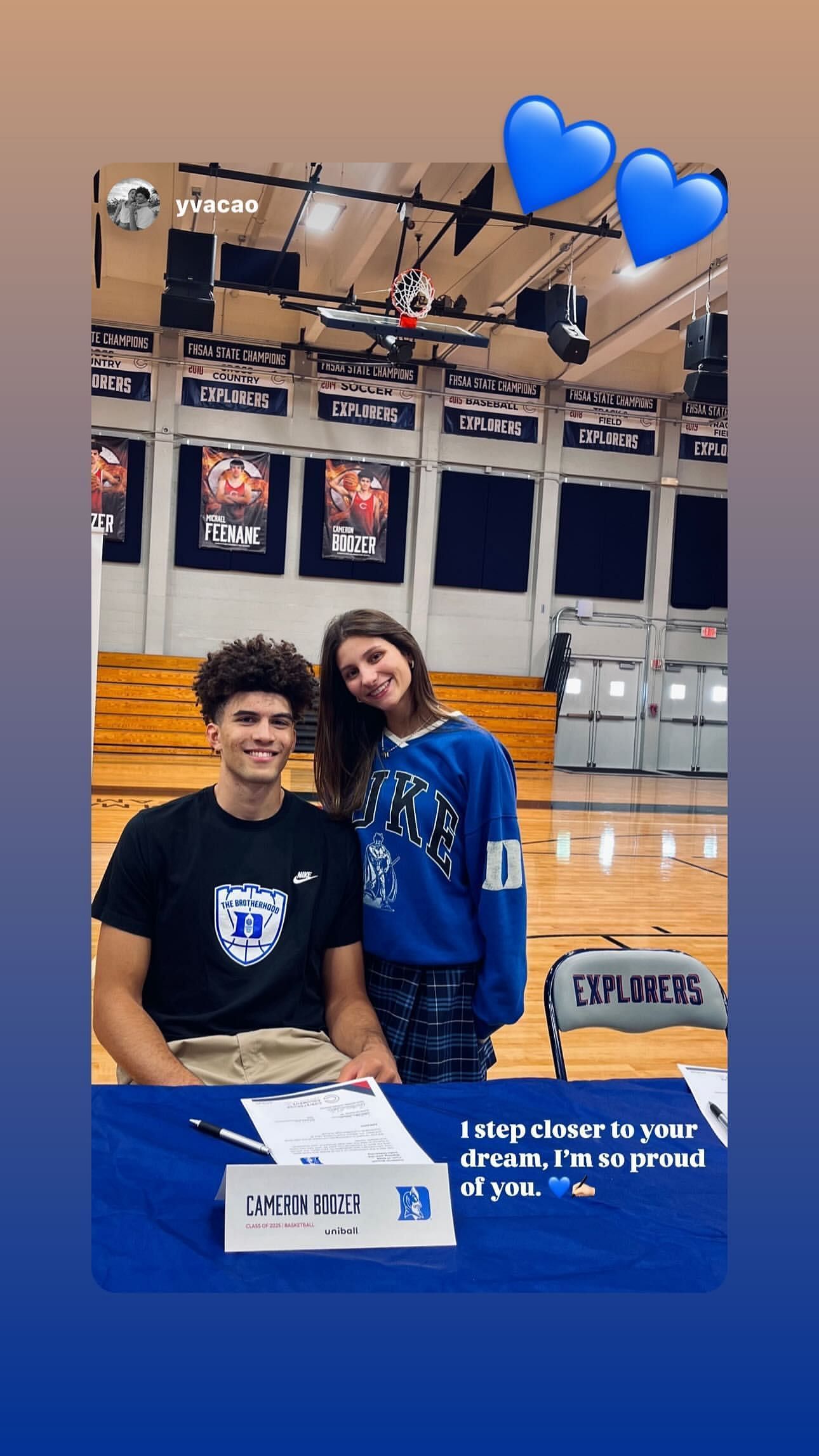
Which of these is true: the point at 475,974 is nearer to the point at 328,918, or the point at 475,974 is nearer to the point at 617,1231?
the point at 328,918

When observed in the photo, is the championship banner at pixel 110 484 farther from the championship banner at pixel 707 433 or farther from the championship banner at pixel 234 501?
the championship banner at pixel 707 433

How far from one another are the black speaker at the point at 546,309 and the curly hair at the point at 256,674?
573mm

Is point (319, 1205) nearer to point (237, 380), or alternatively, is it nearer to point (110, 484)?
point (110, 484)

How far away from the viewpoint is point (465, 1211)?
0.97m

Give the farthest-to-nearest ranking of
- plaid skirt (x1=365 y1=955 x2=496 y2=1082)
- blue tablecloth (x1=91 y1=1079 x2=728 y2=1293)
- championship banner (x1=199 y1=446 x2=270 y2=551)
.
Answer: plaid skirt (x1=365 y1=955 x2=496 y2=1082), championship banner (x1=199 y1=446 x2=270 y2=551), blue tablecloth (x1=91 y1=1079 x2=728 y2=1293)

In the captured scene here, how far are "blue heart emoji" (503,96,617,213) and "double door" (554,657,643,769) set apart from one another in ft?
1.79

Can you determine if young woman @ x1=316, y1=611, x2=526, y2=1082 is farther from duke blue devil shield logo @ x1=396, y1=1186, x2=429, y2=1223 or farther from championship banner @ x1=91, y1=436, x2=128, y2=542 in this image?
duke blue devil shield logo @ x1=396, y1=1186, x2=429, y2=1223

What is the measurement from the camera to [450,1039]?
63.7 inches

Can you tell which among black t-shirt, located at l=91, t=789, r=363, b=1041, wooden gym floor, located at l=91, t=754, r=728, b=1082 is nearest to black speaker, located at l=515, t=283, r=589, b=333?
wooden gym floor, located at l=91, t=754, r=728, b=1082

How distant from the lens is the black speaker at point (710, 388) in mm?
1002

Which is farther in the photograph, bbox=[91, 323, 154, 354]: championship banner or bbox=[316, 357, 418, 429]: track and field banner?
bbox=[316, 357, 418, 429]: track and field banner

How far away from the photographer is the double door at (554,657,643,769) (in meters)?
1.40

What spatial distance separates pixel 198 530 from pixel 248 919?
0.59m

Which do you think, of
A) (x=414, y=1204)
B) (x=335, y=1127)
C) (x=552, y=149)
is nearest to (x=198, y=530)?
(x=552, y=149)
